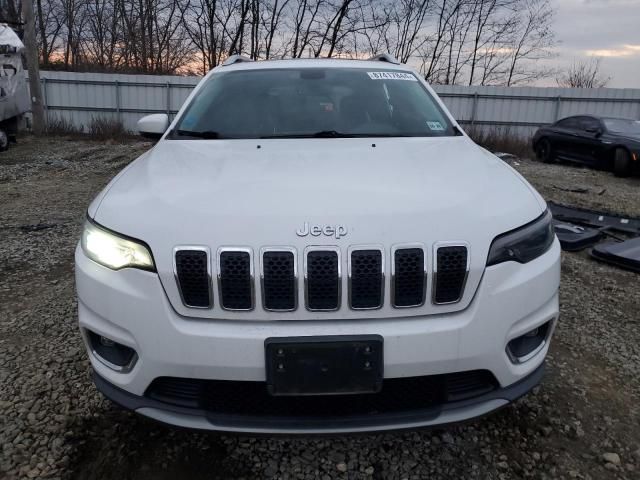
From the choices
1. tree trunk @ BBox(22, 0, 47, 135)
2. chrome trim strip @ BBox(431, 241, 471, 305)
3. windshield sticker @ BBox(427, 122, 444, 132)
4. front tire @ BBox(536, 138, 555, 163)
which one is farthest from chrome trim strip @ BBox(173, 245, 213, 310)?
tree trunk @ BBox(22, 0, 47, 135)

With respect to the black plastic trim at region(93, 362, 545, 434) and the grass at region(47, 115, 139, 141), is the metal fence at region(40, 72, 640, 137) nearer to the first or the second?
the grass at region(47, 115, 139, 141)

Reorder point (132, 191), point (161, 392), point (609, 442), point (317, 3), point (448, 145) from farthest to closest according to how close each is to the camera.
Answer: point (317, 3)
point (448, 145)
point (609, 442)
point (132, 191)
point (161, 392)

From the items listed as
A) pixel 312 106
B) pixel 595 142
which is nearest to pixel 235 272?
pixel 312 106

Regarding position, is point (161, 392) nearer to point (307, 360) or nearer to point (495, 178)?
point (307, 360)

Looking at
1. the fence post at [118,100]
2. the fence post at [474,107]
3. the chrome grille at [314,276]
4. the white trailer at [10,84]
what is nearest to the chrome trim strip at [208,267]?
the chrome grille at [314,276]

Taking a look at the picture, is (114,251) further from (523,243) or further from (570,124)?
Answer: (570,124)

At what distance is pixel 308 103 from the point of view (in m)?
2.97

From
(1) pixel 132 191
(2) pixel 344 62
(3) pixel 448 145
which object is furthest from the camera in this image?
(2) pixel 344 62

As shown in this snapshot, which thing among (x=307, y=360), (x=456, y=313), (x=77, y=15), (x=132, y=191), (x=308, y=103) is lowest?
(x=307, y=360)

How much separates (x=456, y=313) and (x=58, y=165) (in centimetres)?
1003

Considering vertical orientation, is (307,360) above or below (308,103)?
below

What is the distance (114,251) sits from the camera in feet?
5.70

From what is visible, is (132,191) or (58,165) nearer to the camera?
(132,191)

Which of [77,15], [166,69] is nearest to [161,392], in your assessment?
[166,69]
